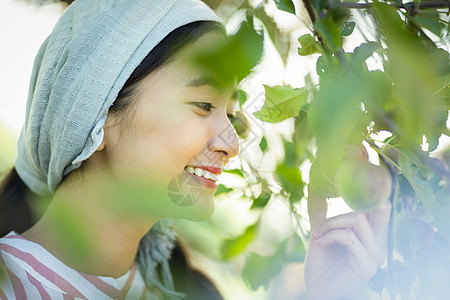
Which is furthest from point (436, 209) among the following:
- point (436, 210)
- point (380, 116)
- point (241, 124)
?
point (241, 124)

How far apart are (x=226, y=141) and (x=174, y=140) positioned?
10 cm

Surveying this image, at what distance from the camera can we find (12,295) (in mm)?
966

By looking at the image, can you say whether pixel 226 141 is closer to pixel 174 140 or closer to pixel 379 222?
pixel 174 140

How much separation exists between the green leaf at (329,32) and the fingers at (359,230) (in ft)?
1.47

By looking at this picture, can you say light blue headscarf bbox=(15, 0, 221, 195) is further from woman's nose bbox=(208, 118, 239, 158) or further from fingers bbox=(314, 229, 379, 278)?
fingers bbox=(314, 229, 379, 278)

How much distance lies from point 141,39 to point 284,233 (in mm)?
505

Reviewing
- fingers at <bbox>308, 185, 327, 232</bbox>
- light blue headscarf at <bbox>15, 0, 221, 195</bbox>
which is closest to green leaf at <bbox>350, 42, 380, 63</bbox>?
fingers at <bbox>308, 185, 327, 232</bbox>

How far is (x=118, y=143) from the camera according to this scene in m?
1.03

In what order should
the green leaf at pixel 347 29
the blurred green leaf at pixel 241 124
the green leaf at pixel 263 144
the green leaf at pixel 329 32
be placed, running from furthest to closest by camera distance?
1. the blurred green leaf at pixel 241 124
2. the green leaf at pixel 263 144
3. the green leaf at pixel 347 29
4. the green leaf at pixel 329 32

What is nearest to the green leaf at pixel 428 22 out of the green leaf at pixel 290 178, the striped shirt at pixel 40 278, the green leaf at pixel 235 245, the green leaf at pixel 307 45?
the green leaf at pixel 307 45

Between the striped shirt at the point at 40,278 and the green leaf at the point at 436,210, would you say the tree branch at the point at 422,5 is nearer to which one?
the green leaf at the point at 436,210

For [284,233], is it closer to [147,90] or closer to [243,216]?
[243,216]

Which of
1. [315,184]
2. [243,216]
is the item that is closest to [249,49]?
[315,184]

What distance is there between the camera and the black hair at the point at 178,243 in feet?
3.22
